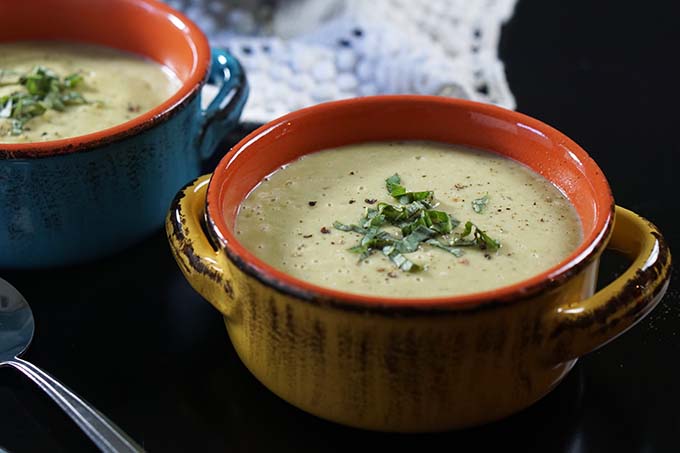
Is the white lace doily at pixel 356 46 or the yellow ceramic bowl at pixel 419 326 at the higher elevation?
the yellow ceramic bowl at pixel 419 326

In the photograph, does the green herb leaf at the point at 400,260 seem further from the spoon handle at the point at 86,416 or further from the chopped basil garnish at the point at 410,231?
the spoon handle at the point at 86,416

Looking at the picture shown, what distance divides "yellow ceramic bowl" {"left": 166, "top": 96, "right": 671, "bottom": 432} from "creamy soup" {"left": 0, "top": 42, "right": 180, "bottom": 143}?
364 mm

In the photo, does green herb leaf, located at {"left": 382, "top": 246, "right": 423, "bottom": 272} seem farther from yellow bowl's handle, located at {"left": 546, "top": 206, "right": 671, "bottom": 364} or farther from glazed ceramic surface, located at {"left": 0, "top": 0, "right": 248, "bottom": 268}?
glazed ceramic surface, located at {"left": 0, "top": 0, "right": 248, "bottom": 268}

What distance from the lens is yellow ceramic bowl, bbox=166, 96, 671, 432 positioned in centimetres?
110

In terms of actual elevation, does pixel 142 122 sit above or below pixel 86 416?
above

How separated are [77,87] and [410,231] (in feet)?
2.34

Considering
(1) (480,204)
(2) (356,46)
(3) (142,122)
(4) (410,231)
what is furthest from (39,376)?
(2) (356,46)

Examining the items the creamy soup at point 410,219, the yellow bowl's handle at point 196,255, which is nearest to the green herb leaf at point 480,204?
the creamy soup at point 410,219

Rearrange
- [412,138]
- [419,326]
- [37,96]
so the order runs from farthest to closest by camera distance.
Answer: [37,96] → [412,138] → [419,326]

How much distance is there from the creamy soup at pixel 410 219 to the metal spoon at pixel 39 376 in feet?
0.89

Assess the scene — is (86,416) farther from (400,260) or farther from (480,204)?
(480,204)

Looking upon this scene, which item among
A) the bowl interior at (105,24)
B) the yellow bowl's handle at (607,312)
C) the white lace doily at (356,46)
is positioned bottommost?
the white lace doily at (356,46)

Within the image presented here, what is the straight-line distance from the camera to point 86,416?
125 cm

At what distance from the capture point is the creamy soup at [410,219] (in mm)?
1246
